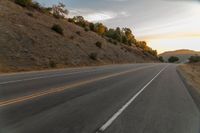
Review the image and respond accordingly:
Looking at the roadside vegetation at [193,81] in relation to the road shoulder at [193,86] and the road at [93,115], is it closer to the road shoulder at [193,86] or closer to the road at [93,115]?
the road shoulder at [193,86]

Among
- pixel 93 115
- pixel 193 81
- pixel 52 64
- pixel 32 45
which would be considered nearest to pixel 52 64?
pixel 52 64

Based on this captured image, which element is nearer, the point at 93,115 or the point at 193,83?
the point at 93,115

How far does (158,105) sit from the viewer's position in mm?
10625

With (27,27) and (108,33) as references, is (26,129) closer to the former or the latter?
(27,27)

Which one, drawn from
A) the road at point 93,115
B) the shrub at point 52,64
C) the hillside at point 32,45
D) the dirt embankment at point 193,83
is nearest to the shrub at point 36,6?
the hillside at point 32,45

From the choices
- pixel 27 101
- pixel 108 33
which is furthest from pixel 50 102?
pixel 108 33

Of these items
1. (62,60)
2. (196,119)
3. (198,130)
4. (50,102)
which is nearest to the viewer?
(198,130)

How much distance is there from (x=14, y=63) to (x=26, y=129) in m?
25.2

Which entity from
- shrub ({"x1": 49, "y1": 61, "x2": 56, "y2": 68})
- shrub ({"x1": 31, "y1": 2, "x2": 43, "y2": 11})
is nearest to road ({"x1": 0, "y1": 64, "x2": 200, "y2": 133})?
shrub ({"x1": 49, "y1": 61, "x2": 56, "y2": 68})

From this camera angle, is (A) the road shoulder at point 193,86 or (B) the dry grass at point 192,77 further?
(B) the dry grass at point 192,77

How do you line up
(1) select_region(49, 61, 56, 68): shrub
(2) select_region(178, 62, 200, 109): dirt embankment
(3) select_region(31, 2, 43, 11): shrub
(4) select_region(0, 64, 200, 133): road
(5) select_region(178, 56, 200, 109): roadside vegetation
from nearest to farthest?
1. (4) select_region(0, 64, 200, 133): road
2. (2) select_region(178, 62, 200, 109): dirt embankment
3. (5) select_region(178, 56, 200, 109): roadside vegetation
4. (1) select_region(49, 61, 56, 68): shrub
5. (3) select_region(31, 2, 43, 11): shrub

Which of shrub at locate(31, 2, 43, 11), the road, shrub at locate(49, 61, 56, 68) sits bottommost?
shrub at locate(49, 61, 56, 68)

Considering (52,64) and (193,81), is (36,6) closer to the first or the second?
(52,64)

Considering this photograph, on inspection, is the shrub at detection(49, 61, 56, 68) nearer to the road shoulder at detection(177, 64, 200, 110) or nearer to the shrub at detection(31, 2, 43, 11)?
the road shoulder at detection(177, 64, 200, 110)
